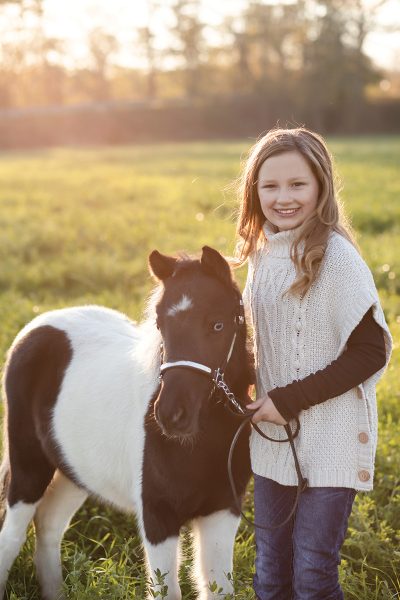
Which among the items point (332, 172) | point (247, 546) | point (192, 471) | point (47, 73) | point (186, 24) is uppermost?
point (186, 24)

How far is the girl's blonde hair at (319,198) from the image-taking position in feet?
8.54

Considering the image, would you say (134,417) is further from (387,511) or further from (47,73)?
(47,73)

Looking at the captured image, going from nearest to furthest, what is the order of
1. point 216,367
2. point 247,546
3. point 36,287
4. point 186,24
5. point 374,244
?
point 216,367 → point 247,546 → point 36,287 → point 374,244 → point 186,24

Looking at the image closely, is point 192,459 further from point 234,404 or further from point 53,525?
point 53,525

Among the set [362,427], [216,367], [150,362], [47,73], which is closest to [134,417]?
[150,362]

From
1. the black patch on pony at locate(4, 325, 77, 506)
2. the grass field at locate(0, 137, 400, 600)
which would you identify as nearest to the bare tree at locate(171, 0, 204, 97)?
the grass field at locate(0, 137, 400, 600)

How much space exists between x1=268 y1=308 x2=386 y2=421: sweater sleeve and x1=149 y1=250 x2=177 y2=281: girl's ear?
1.91 feet

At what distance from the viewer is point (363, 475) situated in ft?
8.47

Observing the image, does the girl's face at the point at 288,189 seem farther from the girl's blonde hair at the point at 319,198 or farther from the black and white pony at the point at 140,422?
the black and white pony at the point at 140,422

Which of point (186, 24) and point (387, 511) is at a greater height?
point (186, 24)

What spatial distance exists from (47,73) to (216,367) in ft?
199

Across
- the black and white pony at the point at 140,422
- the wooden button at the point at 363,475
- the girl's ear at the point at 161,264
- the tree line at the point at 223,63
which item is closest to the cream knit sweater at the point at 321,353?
the wooden button at the point at 363,475

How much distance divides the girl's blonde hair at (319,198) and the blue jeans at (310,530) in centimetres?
78

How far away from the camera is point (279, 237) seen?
2766 mm
